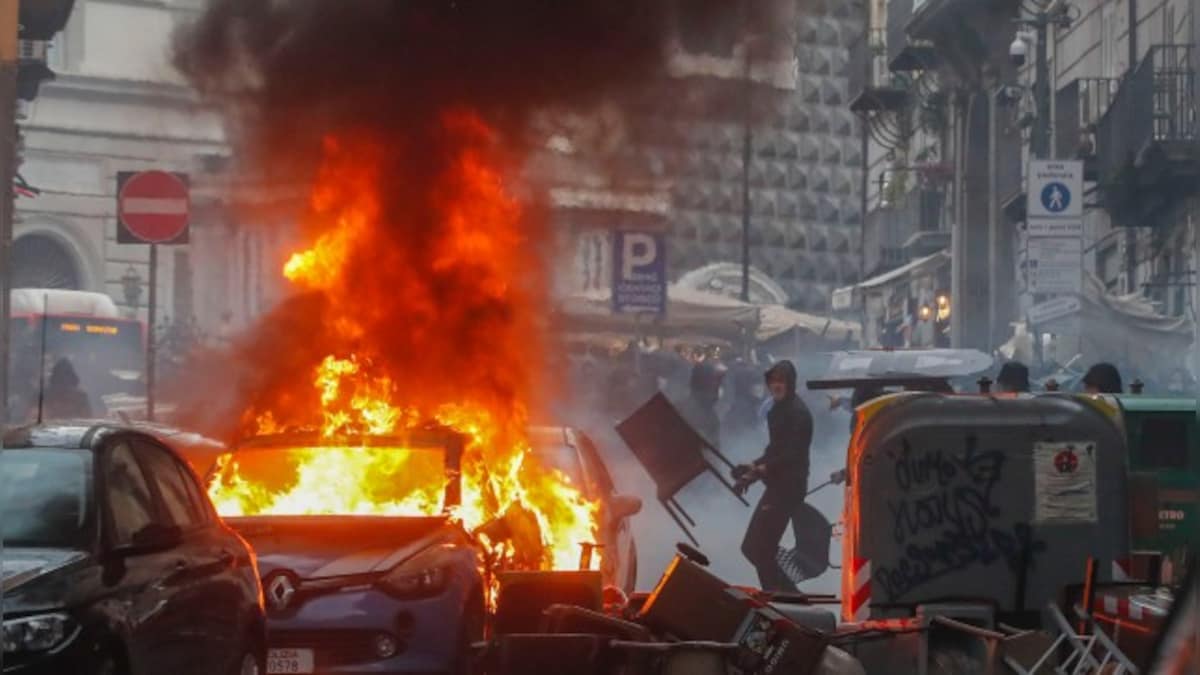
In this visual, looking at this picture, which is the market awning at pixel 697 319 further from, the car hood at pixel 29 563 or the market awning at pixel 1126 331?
the car hood at pixel 29 563

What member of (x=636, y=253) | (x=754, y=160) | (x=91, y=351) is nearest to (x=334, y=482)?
(x=636, y=253)

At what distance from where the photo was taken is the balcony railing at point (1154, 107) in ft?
96.4

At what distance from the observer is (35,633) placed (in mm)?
6863

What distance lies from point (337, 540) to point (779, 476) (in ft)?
18.0

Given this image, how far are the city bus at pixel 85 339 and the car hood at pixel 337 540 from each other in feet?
73.4

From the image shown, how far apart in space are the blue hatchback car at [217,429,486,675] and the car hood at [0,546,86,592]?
2281mm

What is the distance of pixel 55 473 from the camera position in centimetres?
788

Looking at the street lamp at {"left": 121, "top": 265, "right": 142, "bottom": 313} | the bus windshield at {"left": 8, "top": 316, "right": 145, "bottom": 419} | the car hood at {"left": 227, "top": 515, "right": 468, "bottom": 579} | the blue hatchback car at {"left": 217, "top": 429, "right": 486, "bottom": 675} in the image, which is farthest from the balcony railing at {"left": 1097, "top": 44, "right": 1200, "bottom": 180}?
the blue hatchback car at {"left": 217, "top": 429, "right": 486, "bottom": 675}

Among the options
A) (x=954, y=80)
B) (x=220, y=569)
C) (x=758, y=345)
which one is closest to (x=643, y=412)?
(x=220, y=569)

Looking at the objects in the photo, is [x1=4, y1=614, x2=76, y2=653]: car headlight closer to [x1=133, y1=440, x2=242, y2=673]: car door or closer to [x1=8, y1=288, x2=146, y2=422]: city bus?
[x1=133, y1=440, x2=242, y2=673]: car door

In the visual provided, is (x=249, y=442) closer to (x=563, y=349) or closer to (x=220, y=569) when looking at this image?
(x=220, y=569)

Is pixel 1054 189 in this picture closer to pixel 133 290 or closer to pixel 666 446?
pixel 133 290

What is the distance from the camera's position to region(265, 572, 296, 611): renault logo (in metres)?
9.95

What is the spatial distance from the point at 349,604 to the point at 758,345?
25.4 metres
